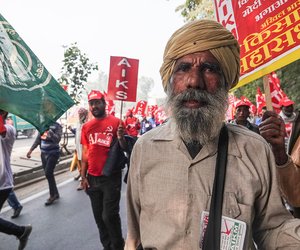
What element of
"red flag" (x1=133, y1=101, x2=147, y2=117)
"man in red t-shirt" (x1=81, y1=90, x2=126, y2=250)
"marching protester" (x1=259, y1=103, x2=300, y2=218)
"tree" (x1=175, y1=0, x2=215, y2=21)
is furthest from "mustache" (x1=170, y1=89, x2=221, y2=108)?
"red flag" (x1=133, y1=101, x2=147, y2=117)

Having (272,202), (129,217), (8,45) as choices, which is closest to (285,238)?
(272,202)

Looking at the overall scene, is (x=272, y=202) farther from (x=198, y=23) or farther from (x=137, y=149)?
(x=198, y=23)

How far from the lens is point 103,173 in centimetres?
388

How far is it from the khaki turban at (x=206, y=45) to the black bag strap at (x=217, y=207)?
17.0 inches

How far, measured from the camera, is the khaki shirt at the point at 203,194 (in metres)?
1.37

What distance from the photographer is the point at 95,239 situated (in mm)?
4453

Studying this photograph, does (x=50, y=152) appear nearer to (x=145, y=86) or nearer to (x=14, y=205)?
(x=14, y=205)

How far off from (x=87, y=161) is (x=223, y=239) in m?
3.10

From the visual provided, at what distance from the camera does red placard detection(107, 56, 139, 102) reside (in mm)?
4227

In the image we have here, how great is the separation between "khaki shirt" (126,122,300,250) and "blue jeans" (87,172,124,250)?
231 cm

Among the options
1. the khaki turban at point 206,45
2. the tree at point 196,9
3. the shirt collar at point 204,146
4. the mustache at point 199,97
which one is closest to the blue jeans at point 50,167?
the shirt collar at point 204,146

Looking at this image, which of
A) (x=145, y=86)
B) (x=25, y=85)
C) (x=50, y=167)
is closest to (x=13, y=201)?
(x=50, y=167)

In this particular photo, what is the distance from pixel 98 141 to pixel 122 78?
896mm

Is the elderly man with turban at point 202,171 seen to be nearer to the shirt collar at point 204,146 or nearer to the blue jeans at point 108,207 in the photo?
the shirt collar at point 204,146
